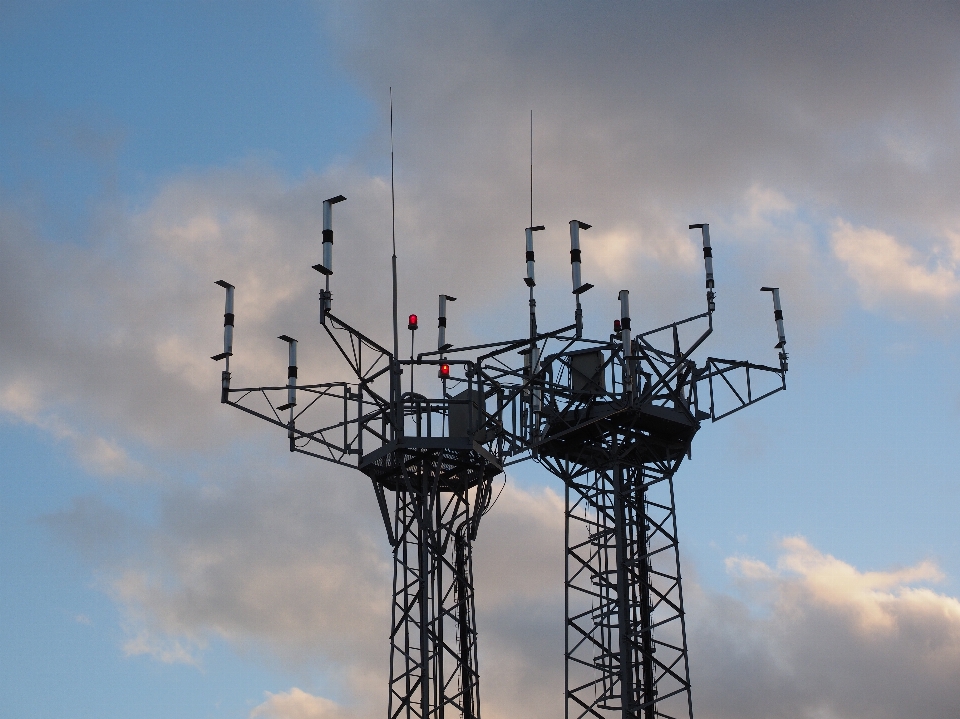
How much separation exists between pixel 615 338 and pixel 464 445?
7163 millimetres

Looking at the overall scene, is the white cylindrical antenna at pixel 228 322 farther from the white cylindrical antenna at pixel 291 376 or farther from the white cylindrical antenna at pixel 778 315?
the white cylindrical antenna at pixel 778 315

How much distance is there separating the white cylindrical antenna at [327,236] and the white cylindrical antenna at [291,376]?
427 centimetres

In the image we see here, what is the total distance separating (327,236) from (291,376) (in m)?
4.97

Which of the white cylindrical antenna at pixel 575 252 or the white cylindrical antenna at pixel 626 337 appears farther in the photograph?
the white cylindrical antenna at pixel 626 337

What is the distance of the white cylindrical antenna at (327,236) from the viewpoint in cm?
3281

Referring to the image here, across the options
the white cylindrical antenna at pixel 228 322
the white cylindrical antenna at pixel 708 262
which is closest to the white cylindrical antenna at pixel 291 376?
the white cylindrical antenna at pixel 228 322

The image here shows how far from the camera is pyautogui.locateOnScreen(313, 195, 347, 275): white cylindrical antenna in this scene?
32.8 m

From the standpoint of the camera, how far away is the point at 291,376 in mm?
36531

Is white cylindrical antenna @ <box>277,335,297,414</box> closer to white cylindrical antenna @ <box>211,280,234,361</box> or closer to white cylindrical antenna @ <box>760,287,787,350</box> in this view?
white cylindrical antenna @ <box>211,280,234,361</box>

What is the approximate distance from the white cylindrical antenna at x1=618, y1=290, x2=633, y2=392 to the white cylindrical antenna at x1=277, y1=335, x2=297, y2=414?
A: 839 centimetres

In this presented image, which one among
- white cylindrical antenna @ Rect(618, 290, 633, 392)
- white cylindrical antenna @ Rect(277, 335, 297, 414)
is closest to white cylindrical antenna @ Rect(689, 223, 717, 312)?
white cylindrical antenna @ Rect(618, 290, 633, 392)

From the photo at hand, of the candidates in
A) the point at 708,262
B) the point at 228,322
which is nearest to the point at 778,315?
the point at 708,262

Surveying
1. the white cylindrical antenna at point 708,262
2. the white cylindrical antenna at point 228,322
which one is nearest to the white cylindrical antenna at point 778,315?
the white cylindrical antenna at point 708,262

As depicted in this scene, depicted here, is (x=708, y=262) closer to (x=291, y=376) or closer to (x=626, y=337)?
(x=626, y=337)
